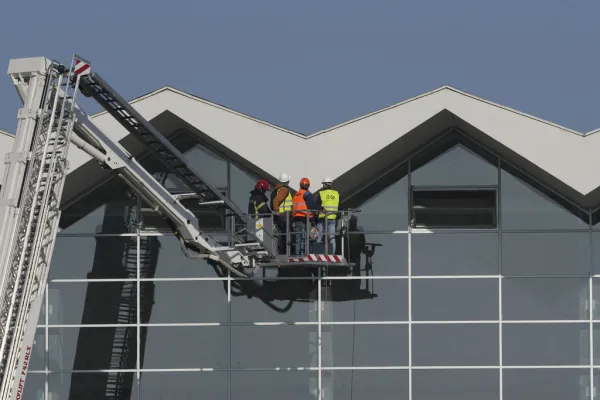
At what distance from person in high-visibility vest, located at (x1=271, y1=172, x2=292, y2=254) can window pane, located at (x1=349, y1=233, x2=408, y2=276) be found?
199cm

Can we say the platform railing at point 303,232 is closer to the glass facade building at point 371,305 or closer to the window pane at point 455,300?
the glass facade building at point 371,305

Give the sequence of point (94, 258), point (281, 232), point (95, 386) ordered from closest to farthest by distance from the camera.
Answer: point (281, 232) < point (95, 386) < point (94, 258)

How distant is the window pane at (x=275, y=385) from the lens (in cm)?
3009

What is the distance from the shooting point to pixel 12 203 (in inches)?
880

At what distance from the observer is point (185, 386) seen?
30141 mm

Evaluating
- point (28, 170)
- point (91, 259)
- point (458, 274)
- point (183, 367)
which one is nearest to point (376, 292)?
point (458, 274)

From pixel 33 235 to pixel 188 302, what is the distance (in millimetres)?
8003

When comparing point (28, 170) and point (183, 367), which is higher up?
point (28, 170)

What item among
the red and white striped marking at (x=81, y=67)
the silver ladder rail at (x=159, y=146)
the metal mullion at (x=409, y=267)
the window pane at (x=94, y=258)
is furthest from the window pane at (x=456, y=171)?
the red and white striped marking at (x=81, y=67)

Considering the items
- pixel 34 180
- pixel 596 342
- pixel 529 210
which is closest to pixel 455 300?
pixel 529 210

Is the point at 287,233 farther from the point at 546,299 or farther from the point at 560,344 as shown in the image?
the point at 560,344

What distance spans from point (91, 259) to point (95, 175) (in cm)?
205

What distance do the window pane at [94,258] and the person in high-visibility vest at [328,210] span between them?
186 inches

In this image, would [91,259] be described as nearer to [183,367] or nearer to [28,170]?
[183,367]
